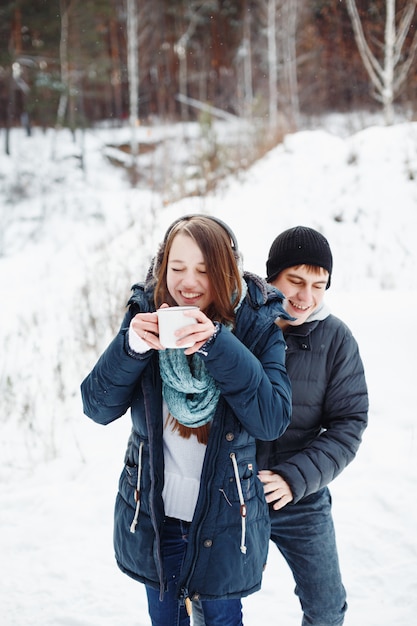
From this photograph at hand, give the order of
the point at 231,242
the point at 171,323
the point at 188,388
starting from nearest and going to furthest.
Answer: the point at 171,323 → the point at 188,388 → the point at 231,242

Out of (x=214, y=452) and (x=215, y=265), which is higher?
(x=215, y=265)

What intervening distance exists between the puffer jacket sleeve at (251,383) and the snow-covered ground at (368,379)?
4.16 ft

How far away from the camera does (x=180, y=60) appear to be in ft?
68.6

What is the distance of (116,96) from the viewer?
2202 centimetres

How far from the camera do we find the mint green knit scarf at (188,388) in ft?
3.68

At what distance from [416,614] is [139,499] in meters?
1.37

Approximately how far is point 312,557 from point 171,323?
89 cm

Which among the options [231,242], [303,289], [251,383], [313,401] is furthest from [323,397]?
[231,242]

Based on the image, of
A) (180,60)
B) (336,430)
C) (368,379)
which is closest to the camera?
(336,430)

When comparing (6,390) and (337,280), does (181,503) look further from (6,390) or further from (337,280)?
(337,280)

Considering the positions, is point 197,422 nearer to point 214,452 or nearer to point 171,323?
point 214,452

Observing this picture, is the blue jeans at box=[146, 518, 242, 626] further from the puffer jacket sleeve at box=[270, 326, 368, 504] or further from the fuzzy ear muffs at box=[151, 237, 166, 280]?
the fuzzy ear muffs at box=[151, 237, 166, 280]

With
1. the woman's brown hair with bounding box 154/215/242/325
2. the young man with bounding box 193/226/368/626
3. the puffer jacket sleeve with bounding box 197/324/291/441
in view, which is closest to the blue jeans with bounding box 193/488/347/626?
the young man with bounding box 193/226/368/626

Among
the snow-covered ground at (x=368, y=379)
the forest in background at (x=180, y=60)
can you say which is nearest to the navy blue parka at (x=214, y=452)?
the snow-covered ground at (x=368, y=379)
